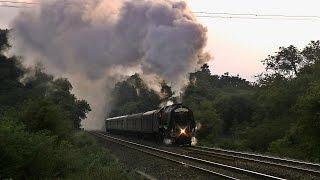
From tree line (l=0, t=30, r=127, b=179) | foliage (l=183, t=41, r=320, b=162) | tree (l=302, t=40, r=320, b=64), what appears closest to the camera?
tree line (l=0, t=30, r=127, b=179)

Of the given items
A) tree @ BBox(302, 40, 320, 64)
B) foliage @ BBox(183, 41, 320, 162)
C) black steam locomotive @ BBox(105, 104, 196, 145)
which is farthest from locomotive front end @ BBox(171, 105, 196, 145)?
tree @ BBox(302, 40, 320, 64)

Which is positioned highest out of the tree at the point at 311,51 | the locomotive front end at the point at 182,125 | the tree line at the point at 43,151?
the tree at the point at 311,51

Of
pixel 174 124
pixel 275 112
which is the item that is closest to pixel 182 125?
pixel 174 124

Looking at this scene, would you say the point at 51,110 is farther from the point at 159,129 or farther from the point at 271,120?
the point at 271,120

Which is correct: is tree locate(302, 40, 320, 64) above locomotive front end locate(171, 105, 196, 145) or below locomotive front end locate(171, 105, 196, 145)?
above

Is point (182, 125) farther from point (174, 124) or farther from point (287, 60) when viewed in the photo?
point (287, 60)

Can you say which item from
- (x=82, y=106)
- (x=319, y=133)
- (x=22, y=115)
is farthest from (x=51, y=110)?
(x=82, y=106)

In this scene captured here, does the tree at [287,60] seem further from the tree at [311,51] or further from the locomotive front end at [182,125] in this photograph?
the locomotive front end at [182,125]

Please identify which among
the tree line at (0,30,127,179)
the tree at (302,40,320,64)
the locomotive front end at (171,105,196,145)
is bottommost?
the tree line at (0,30,127,179)

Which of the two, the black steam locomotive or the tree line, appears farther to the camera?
the black steam locomotive

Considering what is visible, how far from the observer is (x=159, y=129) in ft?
127

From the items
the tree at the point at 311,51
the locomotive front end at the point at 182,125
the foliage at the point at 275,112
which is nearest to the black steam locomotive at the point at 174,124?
the locomotive front end at the point at 182,125

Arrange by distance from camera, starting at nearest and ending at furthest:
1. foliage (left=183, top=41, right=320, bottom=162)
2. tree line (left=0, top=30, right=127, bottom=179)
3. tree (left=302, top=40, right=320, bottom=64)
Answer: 1. tree line (left=0, top=30, right=127, bottom=179)
2. foliage (left=183, top=41, right=320, bottom=162)
3. tree (left=302, top=40, right=320, bottom=64)

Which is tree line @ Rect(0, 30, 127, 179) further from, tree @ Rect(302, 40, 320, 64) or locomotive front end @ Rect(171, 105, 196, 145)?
tree @ Rect(302, 40, 320, 64)
